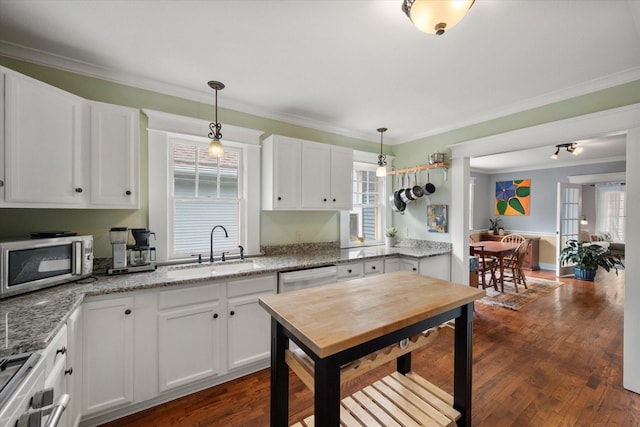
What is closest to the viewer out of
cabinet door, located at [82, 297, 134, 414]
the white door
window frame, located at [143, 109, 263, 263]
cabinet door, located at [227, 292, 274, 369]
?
cabinet door, located at [82, 297, 134, 414]

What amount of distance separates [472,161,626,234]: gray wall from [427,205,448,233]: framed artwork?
14.3ft

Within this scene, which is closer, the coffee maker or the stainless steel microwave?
the stainless steel microwave

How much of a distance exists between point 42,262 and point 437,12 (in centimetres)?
262

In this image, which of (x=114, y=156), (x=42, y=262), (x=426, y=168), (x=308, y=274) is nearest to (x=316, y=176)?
(x=308, y=274)

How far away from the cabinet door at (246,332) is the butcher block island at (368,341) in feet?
3.18

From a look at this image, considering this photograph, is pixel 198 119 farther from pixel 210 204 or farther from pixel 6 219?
pixel 6 219

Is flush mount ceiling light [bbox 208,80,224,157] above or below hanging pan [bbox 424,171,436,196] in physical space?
above

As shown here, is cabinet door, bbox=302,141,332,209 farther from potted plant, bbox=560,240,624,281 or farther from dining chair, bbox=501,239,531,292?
potted plant, bbox=560,240,624,281

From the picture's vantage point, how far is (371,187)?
4.20 meters

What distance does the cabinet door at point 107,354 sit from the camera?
1728 millimetres

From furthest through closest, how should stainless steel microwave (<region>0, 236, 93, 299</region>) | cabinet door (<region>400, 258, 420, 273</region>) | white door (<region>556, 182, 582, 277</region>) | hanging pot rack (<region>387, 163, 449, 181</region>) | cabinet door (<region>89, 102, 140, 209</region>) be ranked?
white door (<region>556, 182, 582, 277</region>)
hanging pot rack (<region>387, 163, 449, 181</region>)
cabinet door (<region>400, 258, 420, 273</region>)
cabinet door (<region>89, 102, 140, 209</region>)
stainless steel microwave (<region>0, 236, 93, 299</region>)

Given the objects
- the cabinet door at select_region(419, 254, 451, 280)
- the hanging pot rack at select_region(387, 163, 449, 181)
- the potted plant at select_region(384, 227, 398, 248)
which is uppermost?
the hanging pot rack at select_region(387, 163, 449, 181)

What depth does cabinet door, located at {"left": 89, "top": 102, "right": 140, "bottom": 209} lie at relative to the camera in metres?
2.03

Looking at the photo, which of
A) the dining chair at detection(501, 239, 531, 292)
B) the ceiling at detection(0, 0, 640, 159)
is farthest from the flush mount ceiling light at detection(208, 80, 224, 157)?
the dining chair at detection(501, 239, 531, 292)
